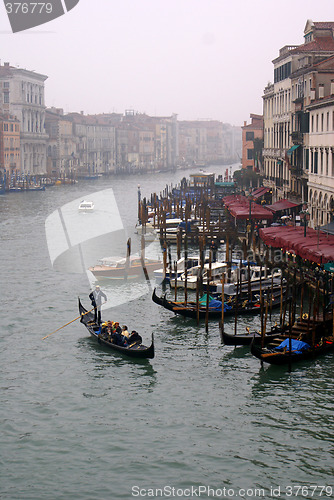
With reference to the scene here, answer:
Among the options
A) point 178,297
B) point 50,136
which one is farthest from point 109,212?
point 50,136

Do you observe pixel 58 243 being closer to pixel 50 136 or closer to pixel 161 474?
pixel 161 474

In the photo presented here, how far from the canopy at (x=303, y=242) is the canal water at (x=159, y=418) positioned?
2.18 m

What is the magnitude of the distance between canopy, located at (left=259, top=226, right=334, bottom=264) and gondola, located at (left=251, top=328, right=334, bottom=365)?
286 centimetres

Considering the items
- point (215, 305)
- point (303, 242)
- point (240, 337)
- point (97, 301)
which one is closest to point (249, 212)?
point (303, 242)

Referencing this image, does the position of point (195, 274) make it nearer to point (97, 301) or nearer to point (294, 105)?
point (97, 301)

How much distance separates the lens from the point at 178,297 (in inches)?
873

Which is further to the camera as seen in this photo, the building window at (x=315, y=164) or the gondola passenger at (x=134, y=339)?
the building window at (x=315, y=164)

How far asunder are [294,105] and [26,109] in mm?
61858

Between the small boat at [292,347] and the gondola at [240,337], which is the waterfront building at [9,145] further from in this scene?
the small boat at [292,347]

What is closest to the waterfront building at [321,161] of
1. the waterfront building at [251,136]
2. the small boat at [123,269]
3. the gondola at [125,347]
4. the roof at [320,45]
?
the roof at [320,45]

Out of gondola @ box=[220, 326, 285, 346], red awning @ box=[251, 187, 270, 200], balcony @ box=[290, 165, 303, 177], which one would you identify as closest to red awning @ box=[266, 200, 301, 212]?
balcony @ box=[290, 165, 303, 177]

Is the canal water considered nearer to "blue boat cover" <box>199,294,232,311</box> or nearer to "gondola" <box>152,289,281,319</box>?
"gondola" <box>152,289,281,319</box>

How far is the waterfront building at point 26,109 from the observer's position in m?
89.7

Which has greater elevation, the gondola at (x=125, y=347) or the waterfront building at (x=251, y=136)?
the waterfront building at (x=251, y=136)
